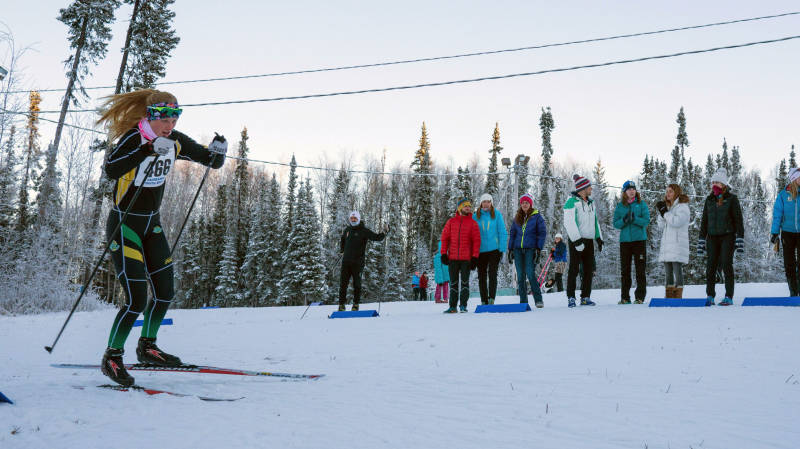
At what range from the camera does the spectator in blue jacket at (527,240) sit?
9.25m

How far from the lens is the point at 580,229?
911 centimetres

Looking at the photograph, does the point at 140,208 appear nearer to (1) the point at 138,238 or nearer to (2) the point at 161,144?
(1) the point at 138,238

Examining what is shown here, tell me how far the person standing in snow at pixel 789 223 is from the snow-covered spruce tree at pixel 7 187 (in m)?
17.5

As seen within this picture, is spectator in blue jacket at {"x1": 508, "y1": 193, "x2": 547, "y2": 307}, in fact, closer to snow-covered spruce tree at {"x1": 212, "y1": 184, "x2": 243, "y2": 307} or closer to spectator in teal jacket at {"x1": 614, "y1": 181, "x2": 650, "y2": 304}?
spectator in teal jacket at {"x1": 614, "y1": 181, "x2": 650, "y2": 304}

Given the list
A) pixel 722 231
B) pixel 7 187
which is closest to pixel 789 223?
pixel 722 231

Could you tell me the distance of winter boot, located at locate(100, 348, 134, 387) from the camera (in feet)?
11.8

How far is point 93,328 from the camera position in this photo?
30.4 feet

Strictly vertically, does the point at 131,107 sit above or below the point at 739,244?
above

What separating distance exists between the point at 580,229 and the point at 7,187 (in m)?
15.8

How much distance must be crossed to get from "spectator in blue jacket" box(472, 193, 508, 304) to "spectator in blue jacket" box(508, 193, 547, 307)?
45 centimetres

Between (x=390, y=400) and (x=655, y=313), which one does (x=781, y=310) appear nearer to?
(x=655, y=313)

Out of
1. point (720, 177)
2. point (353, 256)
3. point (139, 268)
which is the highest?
point (720, 177)

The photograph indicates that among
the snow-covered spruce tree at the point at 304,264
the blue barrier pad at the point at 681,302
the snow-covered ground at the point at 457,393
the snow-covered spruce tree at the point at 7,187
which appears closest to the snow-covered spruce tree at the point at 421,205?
the snow-covered spruce tree at the point at 304,264

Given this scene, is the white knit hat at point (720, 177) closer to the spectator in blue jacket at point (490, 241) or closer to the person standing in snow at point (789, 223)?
the person standing in snow at point (789, 223)
